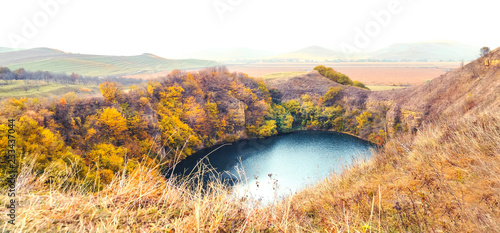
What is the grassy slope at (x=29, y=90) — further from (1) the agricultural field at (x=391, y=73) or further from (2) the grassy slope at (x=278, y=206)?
(1) the agricultural field at (x=391, y=73)

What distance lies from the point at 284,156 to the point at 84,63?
8822 centimetres

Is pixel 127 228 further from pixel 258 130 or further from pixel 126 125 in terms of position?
pixel 258 130

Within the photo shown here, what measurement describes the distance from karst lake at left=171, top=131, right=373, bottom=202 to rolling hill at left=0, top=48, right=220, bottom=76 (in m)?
67.2

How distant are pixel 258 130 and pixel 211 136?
7321 millimetres

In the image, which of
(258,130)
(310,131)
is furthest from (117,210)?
(310,131)

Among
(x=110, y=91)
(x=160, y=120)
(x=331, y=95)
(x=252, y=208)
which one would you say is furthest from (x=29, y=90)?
(x=331, y=95)

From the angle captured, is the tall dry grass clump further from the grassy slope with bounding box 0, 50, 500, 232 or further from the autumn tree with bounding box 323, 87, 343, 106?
the autumn tree with bounding box 323, 87, 343, 106

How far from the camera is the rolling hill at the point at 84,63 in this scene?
75.9m

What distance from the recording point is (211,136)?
31.4 meters

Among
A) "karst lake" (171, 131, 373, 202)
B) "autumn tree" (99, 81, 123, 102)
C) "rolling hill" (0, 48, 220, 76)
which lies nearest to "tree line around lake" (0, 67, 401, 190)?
"autumn tree" (99, 81, 123, 102)

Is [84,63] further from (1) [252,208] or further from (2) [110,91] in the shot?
(1) [252,208]

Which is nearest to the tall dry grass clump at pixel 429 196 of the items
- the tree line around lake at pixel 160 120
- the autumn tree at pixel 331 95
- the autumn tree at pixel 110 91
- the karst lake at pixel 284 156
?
the tree line around lake at pixel 160 120

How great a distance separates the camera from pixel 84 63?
269ft

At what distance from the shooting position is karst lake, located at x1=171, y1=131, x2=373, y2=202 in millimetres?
19578
